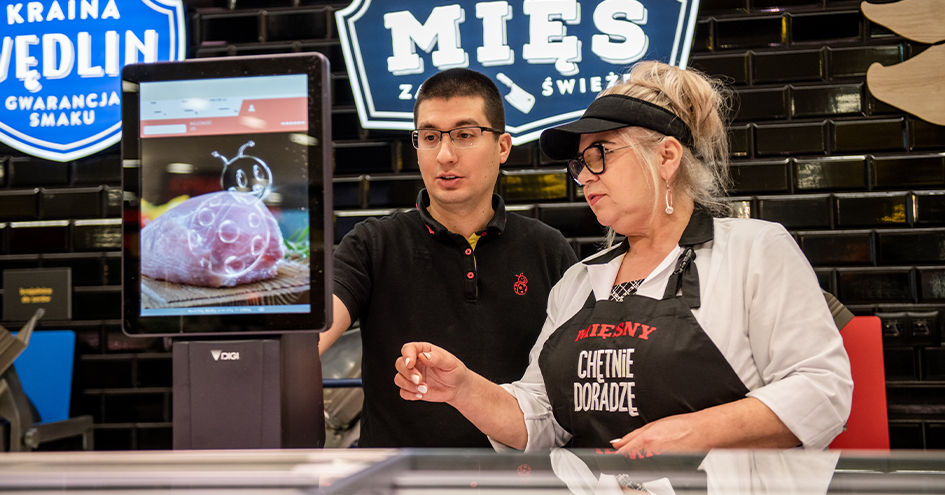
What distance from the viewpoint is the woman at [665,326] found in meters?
1.05

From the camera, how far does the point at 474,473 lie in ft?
1.97

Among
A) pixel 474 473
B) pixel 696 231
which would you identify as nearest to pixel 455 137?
pixel 696 231

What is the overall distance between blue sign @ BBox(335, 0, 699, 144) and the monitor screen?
214cm

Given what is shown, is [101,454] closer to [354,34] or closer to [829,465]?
[829,465]

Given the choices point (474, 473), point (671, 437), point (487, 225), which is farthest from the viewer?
point (487, 225)

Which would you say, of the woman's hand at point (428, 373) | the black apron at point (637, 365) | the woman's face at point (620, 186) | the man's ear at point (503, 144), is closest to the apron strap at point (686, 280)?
the black apron at point (637, 365)

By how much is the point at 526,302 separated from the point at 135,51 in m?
2.64

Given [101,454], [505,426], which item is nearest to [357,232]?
[505,426]

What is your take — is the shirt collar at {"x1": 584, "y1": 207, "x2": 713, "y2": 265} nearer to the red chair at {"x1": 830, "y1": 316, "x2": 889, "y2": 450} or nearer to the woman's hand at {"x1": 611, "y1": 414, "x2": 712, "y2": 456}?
the woman's hand at {"x1": 611, "y1": 414, "x2": 712, "y2": 456}

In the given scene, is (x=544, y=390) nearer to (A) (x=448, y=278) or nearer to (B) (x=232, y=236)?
(A) (x=448, y=278)

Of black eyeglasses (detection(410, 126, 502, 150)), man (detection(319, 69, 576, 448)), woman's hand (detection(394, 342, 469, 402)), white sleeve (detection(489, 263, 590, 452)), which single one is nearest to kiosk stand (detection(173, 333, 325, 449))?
woman's hand (detection(394, 342, 469, 402))

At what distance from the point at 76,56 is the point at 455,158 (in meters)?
2.63

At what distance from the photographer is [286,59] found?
3.21 ft

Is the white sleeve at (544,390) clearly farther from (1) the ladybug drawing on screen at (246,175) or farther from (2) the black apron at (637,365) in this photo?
(1) the ladybug drawing on screen at (246,175)
